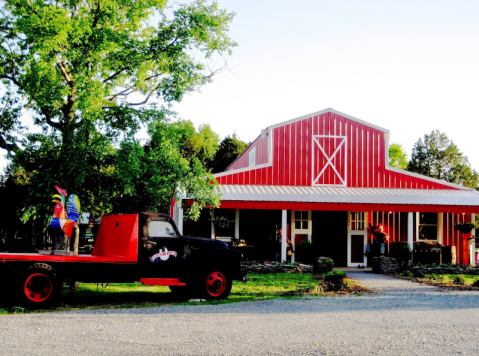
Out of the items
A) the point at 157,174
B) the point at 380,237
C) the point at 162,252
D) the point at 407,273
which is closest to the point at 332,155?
the point at 380,237

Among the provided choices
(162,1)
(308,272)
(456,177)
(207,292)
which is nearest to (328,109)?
(308,272)

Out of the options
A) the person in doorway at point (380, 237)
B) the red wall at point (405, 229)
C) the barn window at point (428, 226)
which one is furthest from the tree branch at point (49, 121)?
the barn window at point (428, 226)

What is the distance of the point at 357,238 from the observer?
23.5 metres

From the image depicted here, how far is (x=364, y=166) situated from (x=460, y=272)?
6511 millimetres

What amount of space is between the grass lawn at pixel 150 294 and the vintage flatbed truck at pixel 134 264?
Answer: 418mm

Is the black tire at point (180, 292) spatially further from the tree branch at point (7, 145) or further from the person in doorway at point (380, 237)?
the person in doorway at point (380, 237)

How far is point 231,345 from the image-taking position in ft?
24.1

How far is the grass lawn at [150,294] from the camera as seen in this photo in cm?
1145

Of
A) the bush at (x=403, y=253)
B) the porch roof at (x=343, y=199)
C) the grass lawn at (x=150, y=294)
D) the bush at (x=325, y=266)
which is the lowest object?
the grass lawn at (x=150, y=294)

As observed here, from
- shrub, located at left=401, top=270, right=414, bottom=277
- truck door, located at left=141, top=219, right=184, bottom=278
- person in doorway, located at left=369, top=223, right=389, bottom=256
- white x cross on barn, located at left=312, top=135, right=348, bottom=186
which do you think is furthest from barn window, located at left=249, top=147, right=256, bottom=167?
truck door, located at left=141, top=219, right=184, bottom=278

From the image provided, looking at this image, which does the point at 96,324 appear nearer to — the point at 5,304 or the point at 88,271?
the point at 88,271

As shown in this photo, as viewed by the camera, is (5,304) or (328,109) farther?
(328,109)

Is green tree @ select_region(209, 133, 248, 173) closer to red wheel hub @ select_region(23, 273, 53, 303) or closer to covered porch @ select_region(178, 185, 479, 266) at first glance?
covered porch @ select_region(178, 185, 479, 266)

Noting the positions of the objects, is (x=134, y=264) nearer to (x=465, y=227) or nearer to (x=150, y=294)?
(x=150, y=294)
